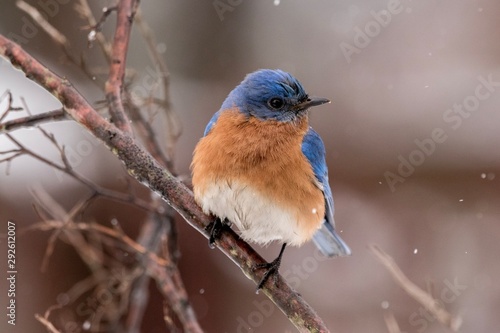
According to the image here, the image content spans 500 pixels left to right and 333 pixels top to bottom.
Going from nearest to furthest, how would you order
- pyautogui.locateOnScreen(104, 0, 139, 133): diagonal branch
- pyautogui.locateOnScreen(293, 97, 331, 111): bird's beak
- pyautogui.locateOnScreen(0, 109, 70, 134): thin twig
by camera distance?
1. pyautogui.locateOnScreen(0, 109, 70, 134): thin twig
2. pyautogui.locateOnScreen(104, 0, 139, 133): diagonal branch
3. pyautogui.locateOnScreen(293, 97, 331, 111): bird's beak

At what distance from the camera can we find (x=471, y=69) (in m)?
6.55

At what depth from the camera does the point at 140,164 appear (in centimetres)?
233

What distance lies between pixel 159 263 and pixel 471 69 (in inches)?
198

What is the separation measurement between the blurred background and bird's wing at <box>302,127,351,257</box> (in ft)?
5.60

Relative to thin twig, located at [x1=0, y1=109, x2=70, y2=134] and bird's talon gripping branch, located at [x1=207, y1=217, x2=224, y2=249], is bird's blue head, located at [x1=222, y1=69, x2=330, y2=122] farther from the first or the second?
thin twig, located at [x1=0, y1=109, x2=70, y2=134]

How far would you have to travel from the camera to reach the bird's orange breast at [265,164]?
2.70 m

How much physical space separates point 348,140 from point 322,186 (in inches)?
134

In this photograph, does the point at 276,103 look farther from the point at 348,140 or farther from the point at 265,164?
the point at 348,140

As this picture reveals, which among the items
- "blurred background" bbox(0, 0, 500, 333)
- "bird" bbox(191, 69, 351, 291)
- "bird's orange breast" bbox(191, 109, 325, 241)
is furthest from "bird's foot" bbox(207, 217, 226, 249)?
"blurred background" bbox(0, 0, 500, 333)

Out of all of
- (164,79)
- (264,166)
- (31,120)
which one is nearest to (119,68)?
(164,79)


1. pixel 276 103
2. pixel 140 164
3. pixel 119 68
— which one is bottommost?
pixel 140 164

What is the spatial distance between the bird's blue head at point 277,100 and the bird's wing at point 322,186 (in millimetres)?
141

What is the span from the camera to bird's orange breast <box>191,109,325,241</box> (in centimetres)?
270

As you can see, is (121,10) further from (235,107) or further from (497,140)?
(497,140)
